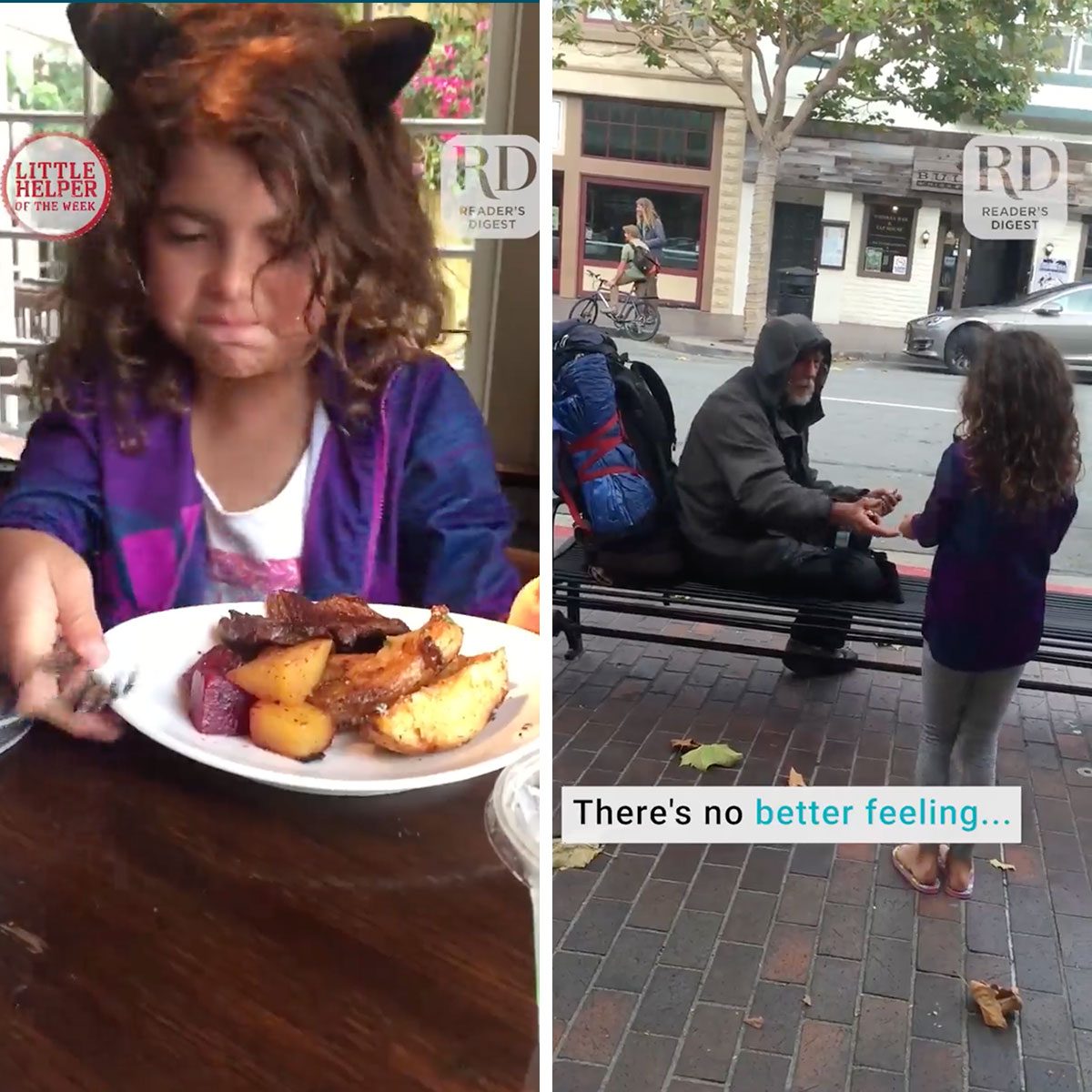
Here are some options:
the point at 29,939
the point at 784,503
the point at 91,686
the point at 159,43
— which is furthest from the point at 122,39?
the point at 29,939

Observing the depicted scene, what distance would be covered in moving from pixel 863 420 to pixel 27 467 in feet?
3.46

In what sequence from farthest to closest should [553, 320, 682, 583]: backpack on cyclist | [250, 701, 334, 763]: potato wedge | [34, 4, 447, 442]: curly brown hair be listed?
[553, 320, 682, 583]: backpack on cyclist → [250, 701, 334, 763]: potato wedge → [34, 4, 447, 442]: curly brown hair

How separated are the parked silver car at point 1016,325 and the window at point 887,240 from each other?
0.07 metres

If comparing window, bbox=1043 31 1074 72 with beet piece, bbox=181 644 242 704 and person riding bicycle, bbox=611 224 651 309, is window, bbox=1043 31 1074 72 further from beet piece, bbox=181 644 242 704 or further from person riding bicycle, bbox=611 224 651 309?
beet piece, bbox=181 644 242 704

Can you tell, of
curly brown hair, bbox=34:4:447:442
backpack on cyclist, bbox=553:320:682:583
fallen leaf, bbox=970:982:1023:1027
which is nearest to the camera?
curly brown hair, bbox=34:4:447:442

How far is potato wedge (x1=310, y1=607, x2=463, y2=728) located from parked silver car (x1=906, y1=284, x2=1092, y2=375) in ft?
2.28

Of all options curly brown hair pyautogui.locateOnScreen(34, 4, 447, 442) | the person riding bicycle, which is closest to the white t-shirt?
curly brown hair pyautogui.locateOnScreen(34, 4, 447, 442)

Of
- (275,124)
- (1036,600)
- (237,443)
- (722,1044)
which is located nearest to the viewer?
(275,124)

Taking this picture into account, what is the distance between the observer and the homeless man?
4.24 feet

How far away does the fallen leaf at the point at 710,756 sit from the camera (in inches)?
55.0

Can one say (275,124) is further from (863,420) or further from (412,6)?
(863,420)

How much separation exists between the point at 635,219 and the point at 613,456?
1.03 ft

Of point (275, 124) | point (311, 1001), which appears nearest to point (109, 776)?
point (311, 1001)

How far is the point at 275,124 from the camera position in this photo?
110cm
